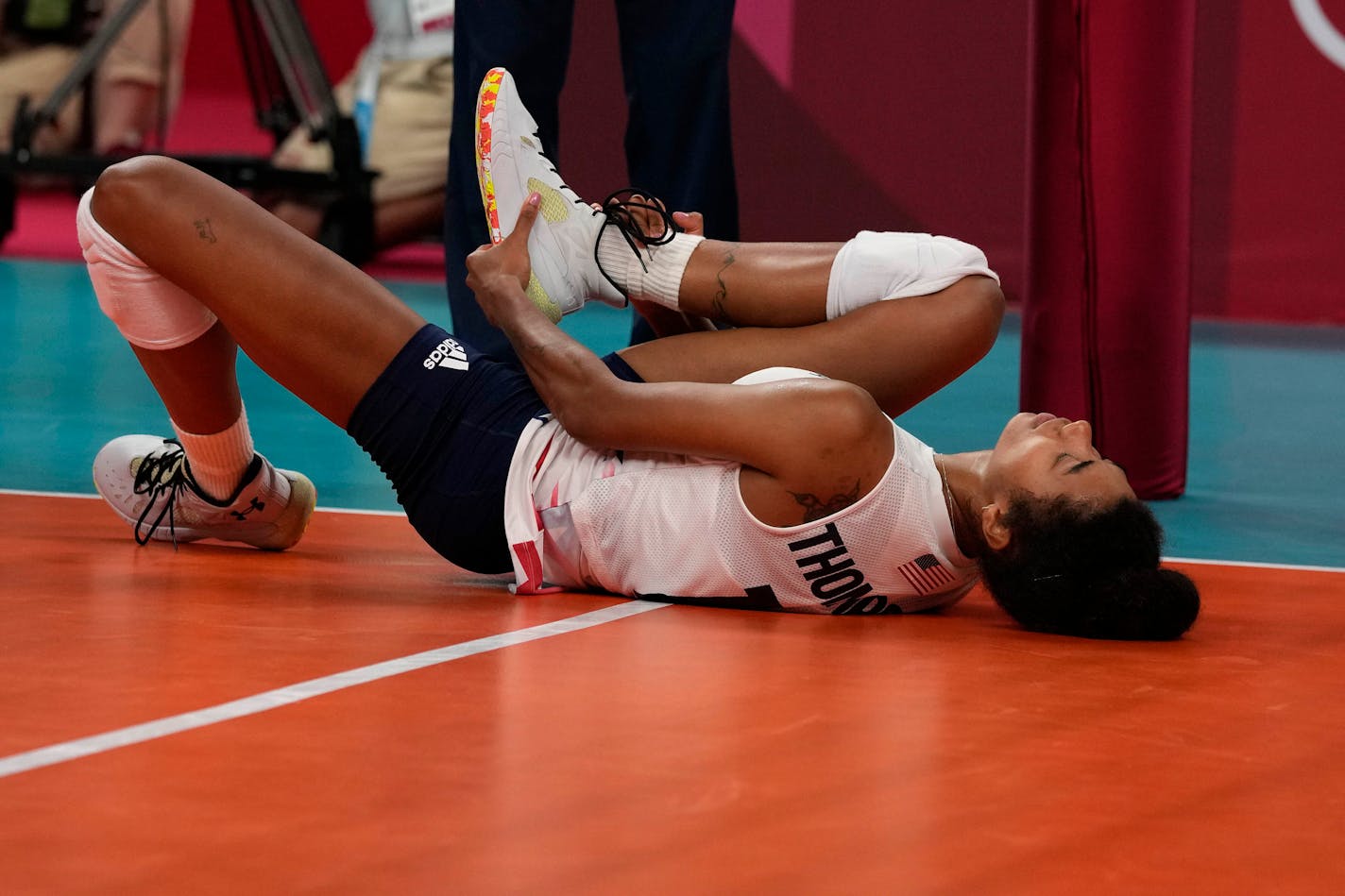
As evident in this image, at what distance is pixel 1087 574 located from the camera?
7.43 ft

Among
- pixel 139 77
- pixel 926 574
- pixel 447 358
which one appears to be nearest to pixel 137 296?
pixel 447 358

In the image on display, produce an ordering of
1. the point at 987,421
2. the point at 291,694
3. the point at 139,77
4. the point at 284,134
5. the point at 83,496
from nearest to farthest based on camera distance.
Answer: the point at 291,694 → the point at 83,496 → the point at 987,421 → the point at 284,134 → the point at 139,77

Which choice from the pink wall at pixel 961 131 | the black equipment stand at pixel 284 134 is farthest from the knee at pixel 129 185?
the pink wall at pixel 961 131

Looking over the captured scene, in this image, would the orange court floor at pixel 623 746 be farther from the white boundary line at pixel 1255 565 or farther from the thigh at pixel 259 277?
the white boundary line at pixel 1255 565

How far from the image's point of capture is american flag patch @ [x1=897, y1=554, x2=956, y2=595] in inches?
92.0

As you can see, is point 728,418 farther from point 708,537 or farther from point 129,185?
point 129,185

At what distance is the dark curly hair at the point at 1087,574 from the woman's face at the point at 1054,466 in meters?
0.01

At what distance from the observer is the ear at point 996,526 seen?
2240mm

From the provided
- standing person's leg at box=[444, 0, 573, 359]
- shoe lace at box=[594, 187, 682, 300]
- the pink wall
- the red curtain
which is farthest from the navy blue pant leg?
the pink wall

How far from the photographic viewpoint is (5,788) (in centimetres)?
152

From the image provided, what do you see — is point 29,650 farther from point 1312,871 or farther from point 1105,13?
point 1105,13

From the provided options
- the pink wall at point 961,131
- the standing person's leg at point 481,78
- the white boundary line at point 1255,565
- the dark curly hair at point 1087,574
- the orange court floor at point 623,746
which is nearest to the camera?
the orange court floor at point 623,746

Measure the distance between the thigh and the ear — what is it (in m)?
0.80

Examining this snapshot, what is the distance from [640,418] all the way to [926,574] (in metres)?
0.41
